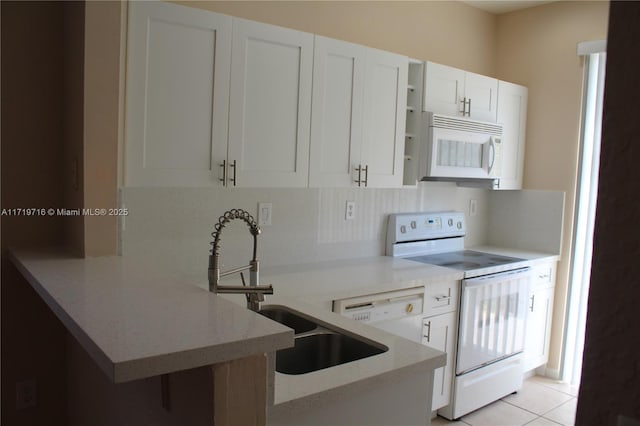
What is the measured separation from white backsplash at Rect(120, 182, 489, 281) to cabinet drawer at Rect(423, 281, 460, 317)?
60 centimetres

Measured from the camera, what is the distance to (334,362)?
1.80m

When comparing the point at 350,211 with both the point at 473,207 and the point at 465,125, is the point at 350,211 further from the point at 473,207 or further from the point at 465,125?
the point at 473,207

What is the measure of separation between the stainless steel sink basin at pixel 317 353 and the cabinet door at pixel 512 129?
2.52 metres

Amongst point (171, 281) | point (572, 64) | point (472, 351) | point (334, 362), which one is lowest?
point (472, 351)

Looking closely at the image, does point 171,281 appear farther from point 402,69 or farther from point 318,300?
point 402,69

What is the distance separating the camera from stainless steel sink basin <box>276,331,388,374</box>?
5.78ft

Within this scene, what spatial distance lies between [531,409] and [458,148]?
5.73ft

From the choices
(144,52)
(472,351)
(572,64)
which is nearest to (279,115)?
(144,52)

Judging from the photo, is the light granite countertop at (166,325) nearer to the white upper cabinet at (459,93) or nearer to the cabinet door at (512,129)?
the white upper cabinet at (459,93)

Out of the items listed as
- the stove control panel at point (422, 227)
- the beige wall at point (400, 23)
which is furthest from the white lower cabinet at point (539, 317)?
the beige wall at point (400, 23)

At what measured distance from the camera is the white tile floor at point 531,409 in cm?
318

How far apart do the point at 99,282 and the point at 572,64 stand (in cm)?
357

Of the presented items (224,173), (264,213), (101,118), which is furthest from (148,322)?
(264,213)

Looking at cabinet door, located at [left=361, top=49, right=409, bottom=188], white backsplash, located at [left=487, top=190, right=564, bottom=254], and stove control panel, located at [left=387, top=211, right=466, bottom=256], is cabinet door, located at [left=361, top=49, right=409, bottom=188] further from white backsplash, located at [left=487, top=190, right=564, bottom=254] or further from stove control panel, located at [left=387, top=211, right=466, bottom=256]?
white backsplash, located at [left=487, top=190, right=564, bottom=254]
